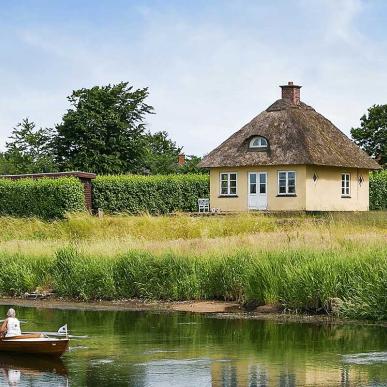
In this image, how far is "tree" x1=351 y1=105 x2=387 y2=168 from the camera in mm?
76938

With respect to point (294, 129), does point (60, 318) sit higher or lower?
lower

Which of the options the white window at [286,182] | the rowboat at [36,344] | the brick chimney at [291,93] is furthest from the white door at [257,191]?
the rowboat at [36,344]

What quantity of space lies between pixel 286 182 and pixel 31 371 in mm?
37687

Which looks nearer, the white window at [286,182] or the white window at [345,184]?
the white window at [286,182]

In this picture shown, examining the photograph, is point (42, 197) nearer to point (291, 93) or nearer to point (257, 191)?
point (257, 191)

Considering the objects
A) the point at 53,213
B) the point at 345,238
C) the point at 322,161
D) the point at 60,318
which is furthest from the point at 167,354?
the point at 322,161

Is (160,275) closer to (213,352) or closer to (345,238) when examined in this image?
(345,238)

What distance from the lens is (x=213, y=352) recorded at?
18000 millimetres

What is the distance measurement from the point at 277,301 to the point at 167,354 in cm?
634

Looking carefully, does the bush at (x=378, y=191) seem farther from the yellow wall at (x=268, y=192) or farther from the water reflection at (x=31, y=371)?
the water reflection at (x=31, y=371)

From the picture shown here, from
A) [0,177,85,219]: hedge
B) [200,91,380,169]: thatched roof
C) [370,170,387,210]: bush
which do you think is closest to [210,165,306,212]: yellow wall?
[200,91,380,169]: thatched roof

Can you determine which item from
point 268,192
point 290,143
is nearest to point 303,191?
point 268,192

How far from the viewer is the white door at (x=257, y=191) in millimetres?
53997

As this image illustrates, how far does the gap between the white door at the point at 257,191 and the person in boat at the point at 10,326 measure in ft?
120
